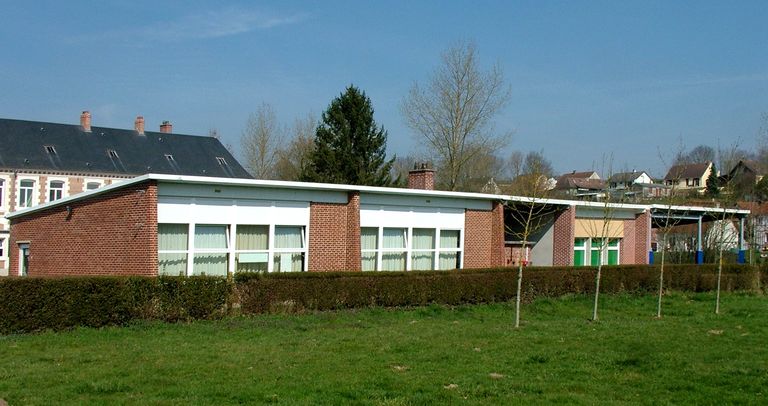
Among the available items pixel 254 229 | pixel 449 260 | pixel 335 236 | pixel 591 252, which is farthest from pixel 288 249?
pixel 591 252

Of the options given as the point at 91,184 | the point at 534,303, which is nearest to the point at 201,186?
the point at 534,303

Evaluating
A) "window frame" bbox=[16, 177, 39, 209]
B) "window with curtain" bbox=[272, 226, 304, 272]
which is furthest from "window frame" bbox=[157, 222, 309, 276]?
"window frame" bbox=[16, 177, 39, 209]

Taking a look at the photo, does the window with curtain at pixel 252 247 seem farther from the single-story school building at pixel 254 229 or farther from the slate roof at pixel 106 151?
the slate roof at pixel 106 151

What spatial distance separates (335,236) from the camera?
23.2 m

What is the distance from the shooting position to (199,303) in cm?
1698

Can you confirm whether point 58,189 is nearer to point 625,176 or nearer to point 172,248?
point 172,248

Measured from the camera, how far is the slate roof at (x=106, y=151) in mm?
51812

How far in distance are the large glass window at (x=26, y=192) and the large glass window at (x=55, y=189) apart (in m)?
1.08

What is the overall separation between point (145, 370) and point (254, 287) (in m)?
7.38

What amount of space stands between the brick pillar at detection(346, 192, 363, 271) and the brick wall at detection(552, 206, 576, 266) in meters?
10.7

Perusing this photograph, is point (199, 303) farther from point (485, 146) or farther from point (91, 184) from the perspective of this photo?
point (91, 184)

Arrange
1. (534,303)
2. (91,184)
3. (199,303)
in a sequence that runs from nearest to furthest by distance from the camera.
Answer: (199,303) → (534,303) → (91,184)

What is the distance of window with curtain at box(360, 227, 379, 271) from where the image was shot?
79.6 ft

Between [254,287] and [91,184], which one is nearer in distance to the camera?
[254,287]
